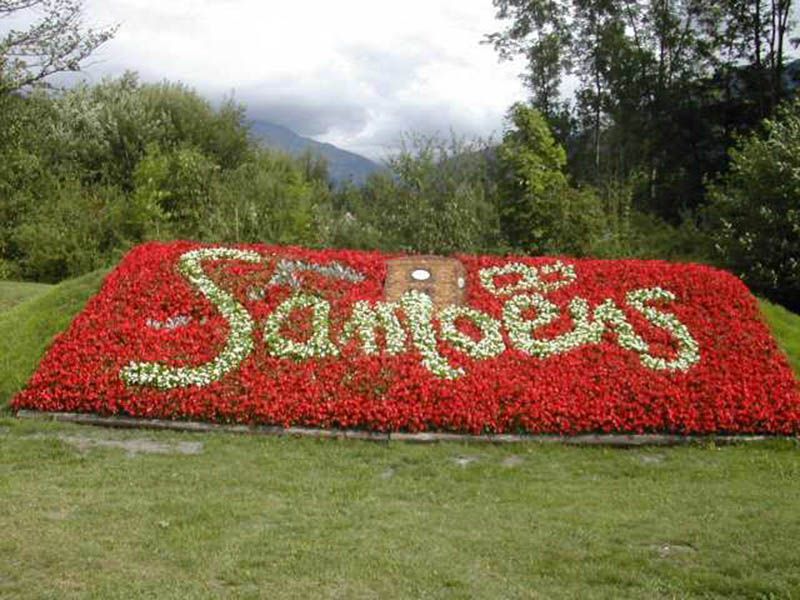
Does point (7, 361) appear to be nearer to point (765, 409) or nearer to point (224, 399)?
point (224, 399)

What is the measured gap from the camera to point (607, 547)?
6289 millimetres

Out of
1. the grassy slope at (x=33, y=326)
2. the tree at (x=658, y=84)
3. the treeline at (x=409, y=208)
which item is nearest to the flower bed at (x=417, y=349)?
the grassy slope at (x=33, y=326)

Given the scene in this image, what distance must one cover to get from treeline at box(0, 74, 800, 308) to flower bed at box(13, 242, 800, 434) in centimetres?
445

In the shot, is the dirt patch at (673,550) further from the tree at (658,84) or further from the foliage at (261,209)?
the tree at (658,84)

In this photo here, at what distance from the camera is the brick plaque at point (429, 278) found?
45.0 ft

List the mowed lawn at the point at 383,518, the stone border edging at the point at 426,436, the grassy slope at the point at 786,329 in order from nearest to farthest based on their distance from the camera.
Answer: the mowed lawn at the point at 383,518 < the stone border edging at the point at 426,436 < the grassy slope at the point at 786,329

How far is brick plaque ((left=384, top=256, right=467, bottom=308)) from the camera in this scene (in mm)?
13711

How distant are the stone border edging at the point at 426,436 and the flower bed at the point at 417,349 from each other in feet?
0.37

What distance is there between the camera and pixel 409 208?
22.2m

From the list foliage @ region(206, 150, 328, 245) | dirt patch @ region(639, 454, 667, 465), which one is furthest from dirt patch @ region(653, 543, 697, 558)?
foliage @ region(206, 150, 328, 245)

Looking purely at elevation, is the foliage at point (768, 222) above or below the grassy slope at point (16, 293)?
above

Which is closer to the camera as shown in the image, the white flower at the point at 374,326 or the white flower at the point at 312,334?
the white flower at the point at 312,334

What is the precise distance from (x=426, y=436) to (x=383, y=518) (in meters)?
3.49

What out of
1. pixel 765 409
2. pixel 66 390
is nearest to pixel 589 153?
pixel 765 409
